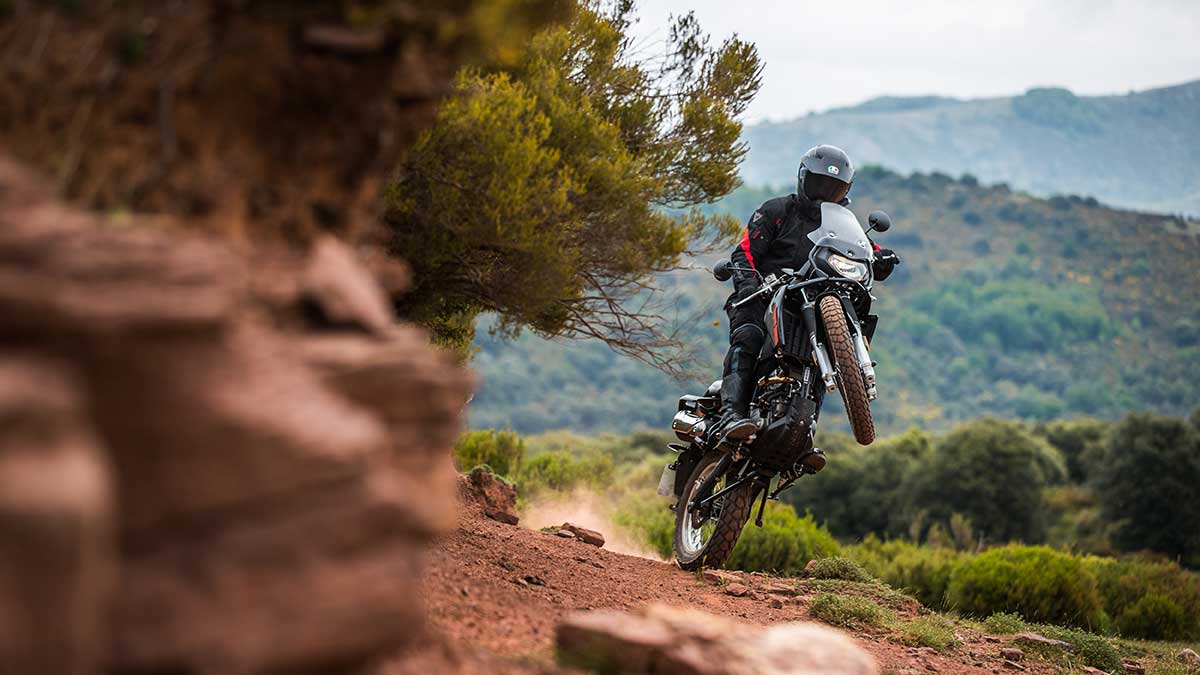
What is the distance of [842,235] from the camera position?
848cm

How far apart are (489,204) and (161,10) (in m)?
3.95

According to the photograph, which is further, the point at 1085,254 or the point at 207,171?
the point at 1085,254

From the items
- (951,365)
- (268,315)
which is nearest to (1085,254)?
(951,365)

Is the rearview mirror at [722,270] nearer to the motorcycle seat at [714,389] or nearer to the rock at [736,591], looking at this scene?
the motorcycle seat at [714,389]

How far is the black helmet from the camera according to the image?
29.5ft

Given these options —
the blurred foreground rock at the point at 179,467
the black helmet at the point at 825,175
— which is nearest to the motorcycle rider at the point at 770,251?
the black helmet at the point at 825,175

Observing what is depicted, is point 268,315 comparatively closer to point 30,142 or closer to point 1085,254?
point 30,142

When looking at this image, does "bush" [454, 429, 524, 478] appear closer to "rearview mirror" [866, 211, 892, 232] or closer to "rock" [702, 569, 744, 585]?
"rock" [702, 569, 744, 585]

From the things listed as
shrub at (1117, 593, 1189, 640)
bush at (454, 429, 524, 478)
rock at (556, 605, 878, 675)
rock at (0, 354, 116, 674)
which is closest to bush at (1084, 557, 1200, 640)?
shrub at (1117, 593, 1189, 640)

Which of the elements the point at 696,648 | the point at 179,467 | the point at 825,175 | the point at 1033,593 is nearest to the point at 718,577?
the point at 825,175

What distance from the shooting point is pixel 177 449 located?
266 cm

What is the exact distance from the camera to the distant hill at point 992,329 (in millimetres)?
87688

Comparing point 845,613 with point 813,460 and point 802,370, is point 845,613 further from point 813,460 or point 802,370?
point 802,370

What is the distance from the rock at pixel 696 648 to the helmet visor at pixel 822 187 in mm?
5167
